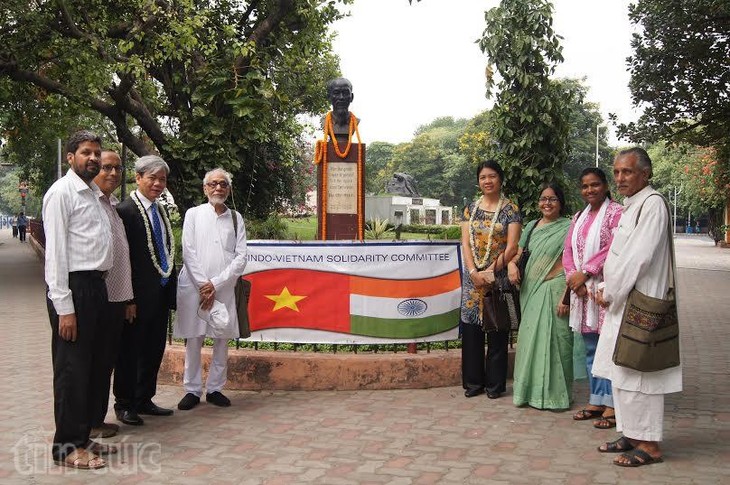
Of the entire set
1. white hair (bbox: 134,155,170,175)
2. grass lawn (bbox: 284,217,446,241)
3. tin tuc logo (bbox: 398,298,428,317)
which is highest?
white hair (bbox: 134,155,170,175)

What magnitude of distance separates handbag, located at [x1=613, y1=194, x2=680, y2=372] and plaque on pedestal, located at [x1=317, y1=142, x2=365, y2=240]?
538cm

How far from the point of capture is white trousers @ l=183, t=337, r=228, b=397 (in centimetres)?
573

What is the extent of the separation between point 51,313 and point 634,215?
3612 millimetres

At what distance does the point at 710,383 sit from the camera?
6621 millimetres

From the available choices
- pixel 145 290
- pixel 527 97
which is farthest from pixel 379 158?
pixel 145 290

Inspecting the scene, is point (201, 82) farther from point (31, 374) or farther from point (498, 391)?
point (498, 391)

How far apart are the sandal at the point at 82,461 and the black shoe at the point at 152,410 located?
43.5 inches

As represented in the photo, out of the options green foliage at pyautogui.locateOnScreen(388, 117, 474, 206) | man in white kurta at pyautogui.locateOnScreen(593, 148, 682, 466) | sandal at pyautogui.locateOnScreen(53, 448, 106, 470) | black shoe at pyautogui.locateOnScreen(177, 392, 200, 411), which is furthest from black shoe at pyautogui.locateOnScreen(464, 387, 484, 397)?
green foliage at pyautogui.locateOnScreen(388, 117, 474, 206)

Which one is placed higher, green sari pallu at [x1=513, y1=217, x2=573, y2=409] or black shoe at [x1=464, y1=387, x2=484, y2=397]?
green sari pallu at [x1=513, y1=217, x2=573, y2=409]

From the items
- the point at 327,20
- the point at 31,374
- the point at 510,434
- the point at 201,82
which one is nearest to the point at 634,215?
the point at 510,434

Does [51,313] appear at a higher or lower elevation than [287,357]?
higher

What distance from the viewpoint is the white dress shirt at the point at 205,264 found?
559 cm

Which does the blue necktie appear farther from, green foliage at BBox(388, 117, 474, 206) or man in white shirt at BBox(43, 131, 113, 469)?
green foliage at BBox(388, 117, 474, 206)

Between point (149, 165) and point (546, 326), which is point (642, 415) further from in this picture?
point (149, 165)
